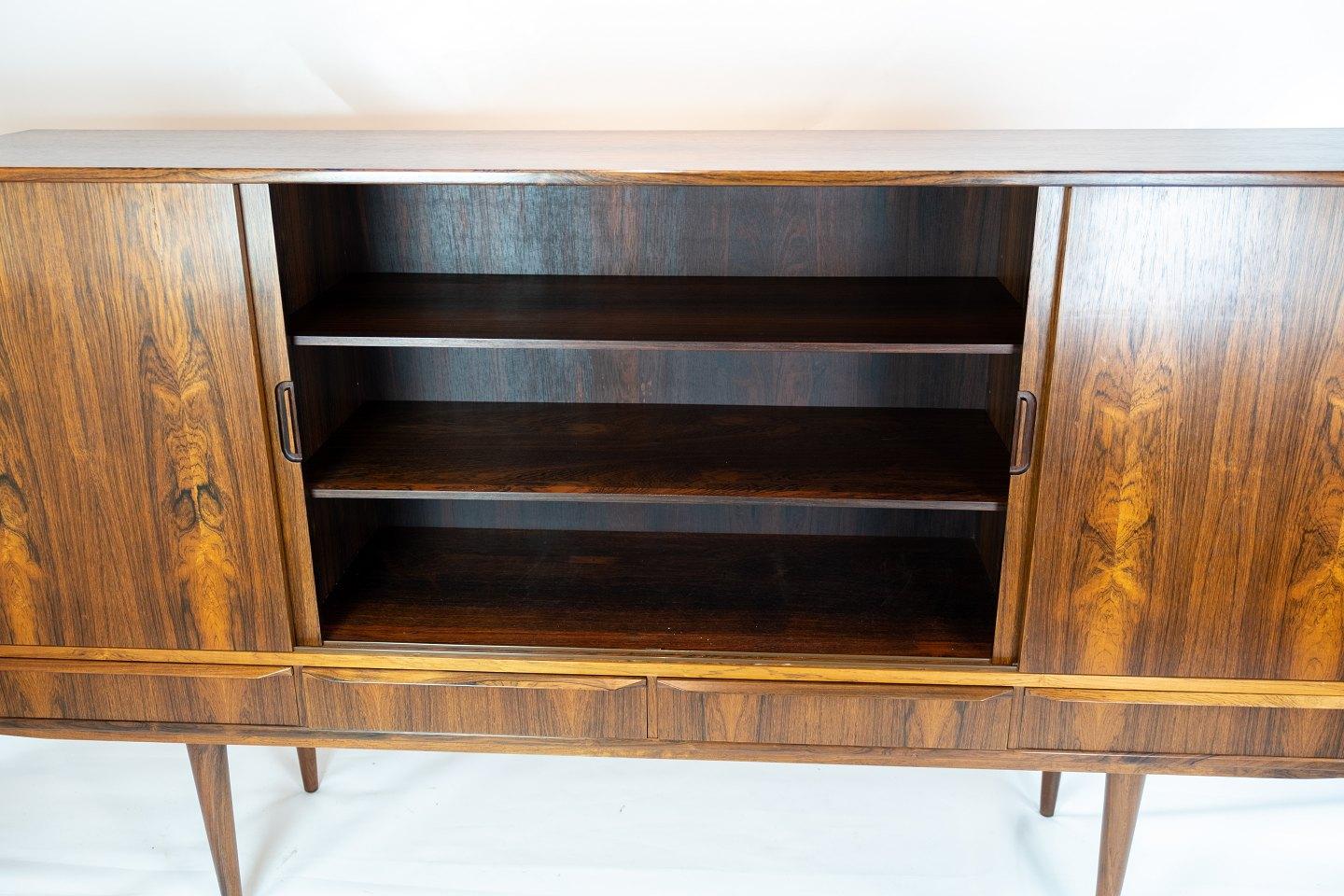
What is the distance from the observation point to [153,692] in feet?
4.61

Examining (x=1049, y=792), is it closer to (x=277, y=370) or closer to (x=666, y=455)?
(x=666, y=455)

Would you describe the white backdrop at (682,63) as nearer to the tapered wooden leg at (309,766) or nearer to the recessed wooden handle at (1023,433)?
the recessed wooden handle at (1023,433)

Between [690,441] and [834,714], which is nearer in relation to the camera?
[834,714]

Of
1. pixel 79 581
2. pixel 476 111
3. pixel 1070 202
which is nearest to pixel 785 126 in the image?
pixel 476 111

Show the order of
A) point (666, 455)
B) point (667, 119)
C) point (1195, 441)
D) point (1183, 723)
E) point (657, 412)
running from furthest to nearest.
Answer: point (667, 119)
point (657, 412)
point (666, 455)
point (1183, 723)
point (1195, 441)

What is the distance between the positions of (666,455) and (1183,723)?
678 mm

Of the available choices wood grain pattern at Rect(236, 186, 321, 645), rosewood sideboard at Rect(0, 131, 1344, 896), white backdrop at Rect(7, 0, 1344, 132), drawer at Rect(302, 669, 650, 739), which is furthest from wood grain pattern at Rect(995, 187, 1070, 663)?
wood grain pattern at Rect(236, 186, 321, 645)

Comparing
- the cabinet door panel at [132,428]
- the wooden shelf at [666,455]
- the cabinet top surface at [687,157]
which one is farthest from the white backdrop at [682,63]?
the cabinet door panel at [132,428]

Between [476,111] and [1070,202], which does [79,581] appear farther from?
[1070,202]

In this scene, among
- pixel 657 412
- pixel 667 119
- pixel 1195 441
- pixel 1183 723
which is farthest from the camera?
pixel 667 119

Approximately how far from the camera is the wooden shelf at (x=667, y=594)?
1.40 m

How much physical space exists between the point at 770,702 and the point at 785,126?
0.85m

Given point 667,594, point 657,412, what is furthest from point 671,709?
point 657,412

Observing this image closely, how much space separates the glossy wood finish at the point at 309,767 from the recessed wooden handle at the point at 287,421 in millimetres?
608
